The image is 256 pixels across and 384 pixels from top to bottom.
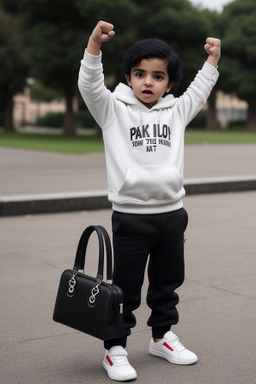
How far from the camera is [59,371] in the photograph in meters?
3.61

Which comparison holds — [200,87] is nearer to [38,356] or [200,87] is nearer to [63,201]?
[38,356]

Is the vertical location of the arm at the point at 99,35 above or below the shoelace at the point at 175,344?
above

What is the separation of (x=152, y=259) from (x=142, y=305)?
134 cm

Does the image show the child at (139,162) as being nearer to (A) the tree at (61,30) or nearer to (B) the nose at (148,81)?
(B) the nose at (148,81)

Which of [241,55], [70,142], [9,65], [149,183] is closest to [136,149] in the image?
[149,183]

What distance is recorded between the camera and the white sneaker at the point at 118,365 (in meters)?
3.43

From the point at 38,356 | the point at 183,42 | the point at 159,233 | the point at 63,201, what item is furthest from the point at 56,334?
the point at 183,42

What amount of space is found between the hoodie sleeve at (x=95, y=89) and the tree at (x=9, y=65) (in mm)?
42601

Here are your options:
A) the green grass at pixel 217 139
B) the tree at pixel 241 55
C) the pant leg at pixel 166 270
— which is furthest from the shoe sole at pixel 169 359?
the tree at pixel 241 55

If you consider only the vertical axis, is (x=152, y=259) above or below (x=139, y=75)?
below

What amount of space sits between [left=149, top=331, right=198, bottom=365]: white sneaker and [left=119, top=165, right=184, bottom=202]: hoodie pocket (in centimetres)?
78

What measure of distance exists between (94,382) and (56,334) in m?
0.85

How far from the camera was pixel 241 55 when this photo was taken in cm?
5331

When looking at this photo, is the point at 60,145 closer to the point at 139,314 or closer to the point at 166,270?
the point at 139,314
